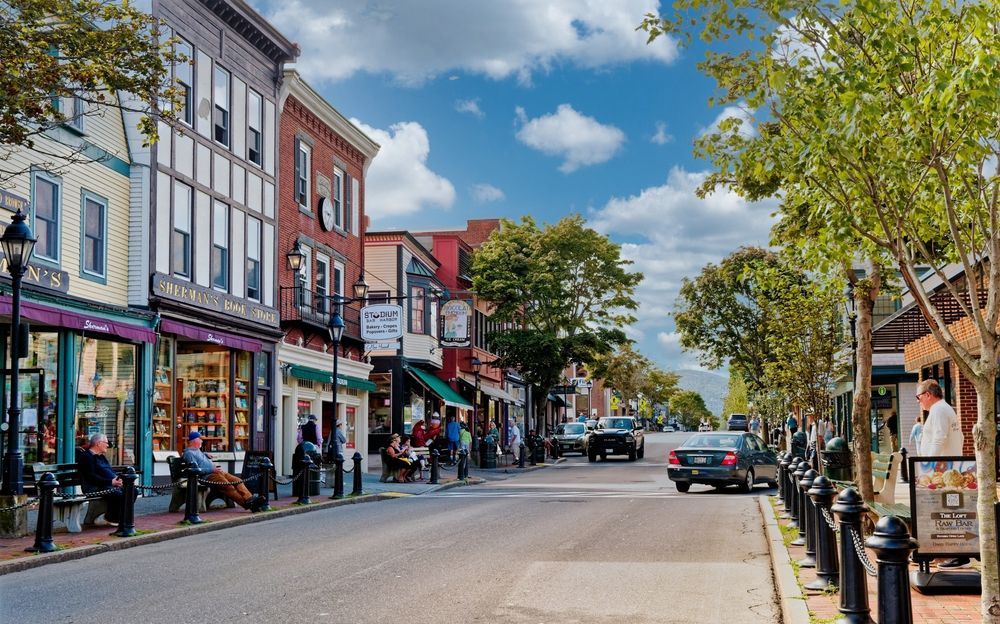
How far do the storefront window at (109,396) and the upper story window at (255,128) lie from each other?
26.4ft

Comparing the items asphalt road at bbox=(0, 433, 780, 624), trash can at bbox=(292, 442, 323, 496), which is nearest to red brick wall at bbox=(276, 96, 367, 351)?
trash can at bbox=(292, 442, 323, 496)

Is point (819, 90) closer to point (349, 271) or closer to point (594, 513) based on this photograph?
point (594, 513)

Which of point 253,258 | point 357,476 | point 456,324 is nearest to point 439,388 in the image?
point 456,324

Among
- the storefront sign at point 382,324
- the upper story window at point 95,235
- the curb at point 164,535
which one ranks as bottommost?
the curb at point 164,535

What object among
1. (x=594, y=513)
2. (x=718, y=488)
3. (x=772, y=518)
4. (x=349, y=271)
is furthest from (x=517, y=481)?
(x=772, y=518)

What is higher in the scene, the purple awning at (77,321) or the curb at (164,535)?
the purple awning at (77,321)

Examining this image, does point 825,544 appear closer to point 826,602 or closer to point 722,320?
point 826,602

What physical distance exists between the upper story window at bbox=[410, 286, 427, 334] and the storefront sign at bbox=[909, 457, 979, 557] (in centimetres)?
3499

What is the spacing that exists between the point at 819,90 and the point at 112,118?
18.5 metres

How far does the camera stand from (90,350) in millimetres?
21266

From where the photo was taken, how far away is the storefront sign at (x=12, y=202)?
61.5 feet

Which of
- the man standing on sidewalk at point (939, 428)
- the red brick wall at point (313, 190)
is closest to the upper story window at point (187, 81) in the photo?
the red brick wall at point (313, 190)

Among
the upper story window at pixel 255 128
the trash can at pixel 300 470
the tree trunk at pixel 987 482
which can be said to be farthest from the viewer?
the upper story window at pixel 255 128

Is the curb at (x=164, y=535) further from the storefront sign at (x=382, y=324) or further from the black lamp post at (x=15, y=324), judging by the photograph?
the storefront sign at (x=382, y=324)
